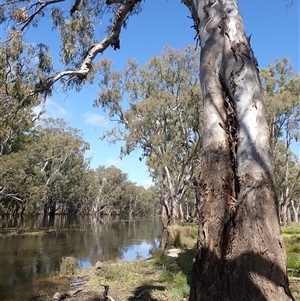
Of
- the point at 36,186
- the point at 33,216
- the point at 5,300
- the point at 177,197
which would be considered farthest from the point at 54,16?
the point at 33,216

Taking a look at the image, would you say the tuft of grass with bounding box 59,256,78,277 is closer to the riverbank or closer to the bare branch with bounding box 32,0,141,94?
the riverbank

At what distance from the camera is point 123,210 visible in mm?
69875

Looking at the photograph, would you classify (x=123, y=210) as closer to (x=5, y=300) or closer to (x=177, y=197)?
(x=177, y=197)

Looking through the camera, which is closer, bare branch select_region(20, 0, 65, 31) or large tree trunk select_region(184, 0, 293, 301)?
large tree trunk select_region(184, 0, 293, 301)

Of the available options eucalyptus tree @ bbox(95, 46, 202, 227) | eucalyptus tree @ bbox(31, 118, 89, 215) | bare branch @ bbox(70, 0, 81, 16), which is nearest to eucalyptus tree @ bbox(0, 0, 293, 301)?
bare branch @ bbox(70, 0, 81, 16)

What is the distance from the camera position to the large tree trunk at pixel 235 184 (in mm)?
1998

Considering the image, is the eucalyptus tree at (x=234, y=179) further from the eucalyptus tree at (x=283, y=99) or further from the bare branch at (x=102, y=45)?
the eucalyptus tree at (x=283, y=99)

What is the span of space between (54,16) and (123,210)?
6535cm

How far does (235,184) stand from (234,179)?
36 mm

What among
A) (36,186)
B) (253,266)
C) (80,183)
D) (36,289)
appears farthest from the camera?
(80,183)

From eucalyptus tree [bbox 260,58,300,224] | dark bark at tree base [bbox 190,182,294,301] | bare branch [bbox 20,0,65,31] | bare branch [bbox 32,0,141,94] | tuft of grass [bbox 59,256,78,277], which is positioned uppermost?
eucalyptus tree [bbox 260,58,300,224]

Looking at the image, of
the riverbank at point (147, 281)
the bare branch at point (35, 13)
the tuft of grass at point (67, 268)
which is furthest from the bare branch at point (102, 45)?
the tuft of grass at point (67, 268)

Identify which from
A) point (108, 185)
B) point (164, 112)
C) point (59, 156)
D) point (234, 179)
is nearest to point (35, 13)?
point (234, 179)

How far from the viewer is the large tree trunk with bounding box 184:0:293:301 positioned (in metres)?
2.00
